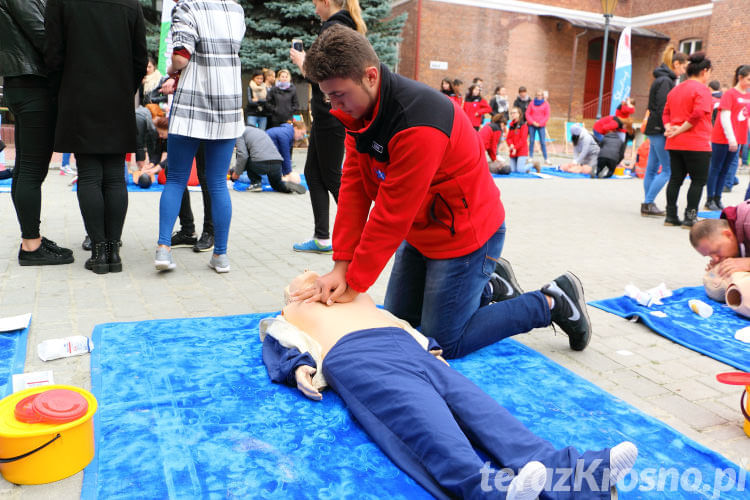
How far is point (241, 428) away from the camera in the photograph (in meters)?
2.35

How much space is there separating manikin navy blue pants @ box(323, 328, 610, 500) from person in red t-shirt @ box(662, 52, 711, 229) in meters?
5.60

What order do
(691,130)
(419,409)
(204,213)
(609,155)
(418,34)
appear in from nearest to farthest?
(419,409) → (204,213) → (691,130) → (609,155) → (418,34)

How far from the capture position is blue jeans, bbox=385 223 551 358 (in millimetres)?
2961

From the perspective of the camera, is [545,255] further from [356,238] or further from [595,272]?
[356,238]

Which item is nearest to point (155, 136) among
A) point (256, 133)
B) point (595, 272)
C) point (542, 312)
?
point (256, 133)

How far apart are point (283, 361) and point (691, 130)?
5.88m

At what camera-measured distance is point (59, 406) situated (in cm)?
198

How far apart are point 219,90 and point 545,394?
286cm

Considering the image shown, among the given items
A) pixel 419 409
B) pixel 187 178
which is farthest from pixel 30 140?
pixel 419 409

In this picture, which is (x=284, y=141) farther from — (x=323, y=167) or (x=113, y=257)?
(x=113, y=257)

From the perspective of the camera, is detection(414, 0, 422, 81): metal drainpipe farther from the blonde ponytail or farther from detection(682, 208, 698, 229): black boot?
the blonde ponytail

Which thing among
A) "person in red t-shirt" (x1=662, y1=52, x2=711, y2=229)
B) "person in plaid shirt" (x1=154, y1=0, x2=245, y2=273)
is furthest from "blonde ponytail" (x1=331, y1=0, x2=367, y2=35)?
"person in red t-shirt" (x1=662, y1=52, x2=711, y2=229)

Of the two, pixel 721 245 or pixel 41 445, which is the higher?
pixel 721 245

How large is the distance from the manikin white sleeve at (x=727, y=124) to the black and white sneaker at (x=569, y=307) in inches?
221
